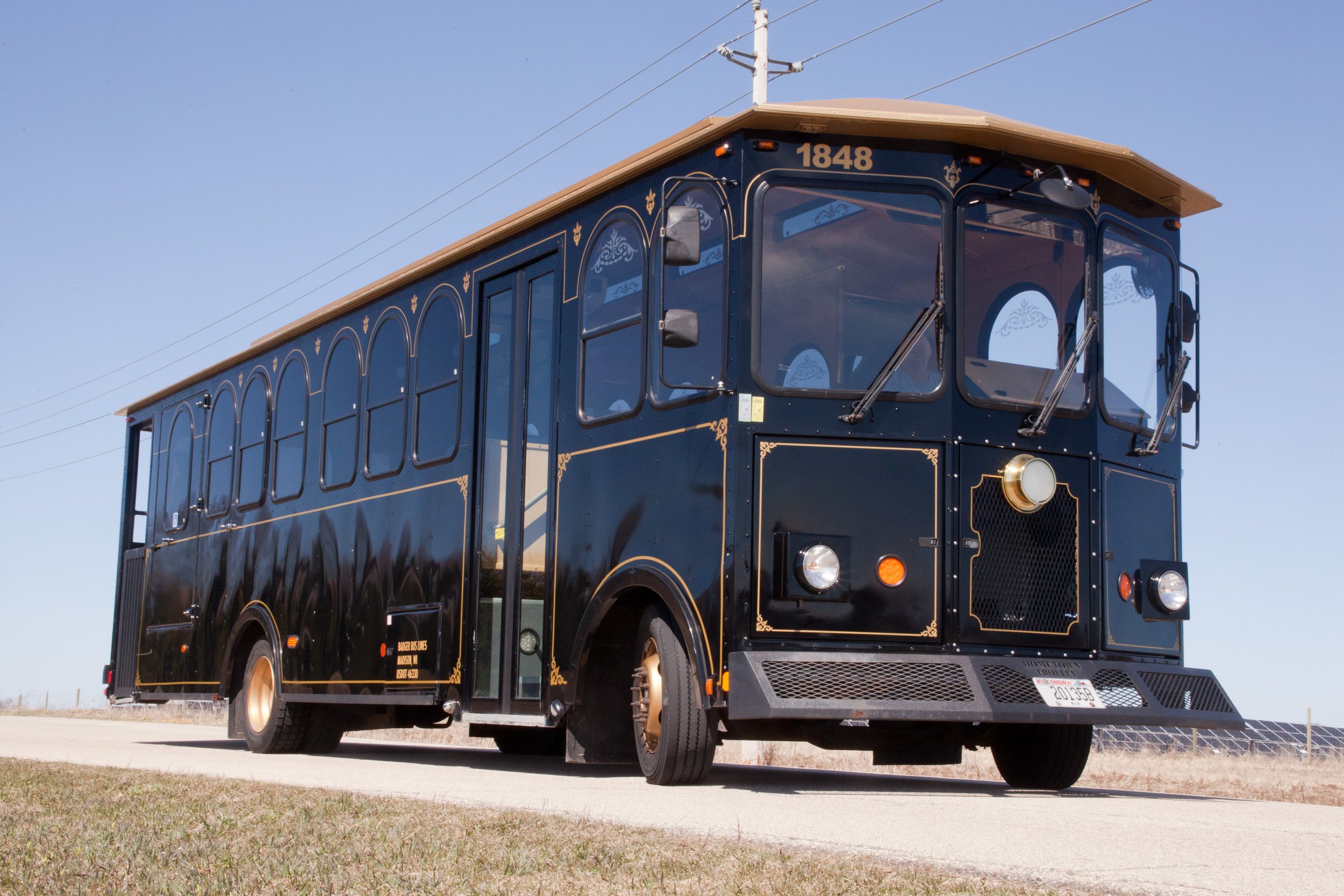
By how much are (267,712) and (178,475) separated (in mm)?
3404

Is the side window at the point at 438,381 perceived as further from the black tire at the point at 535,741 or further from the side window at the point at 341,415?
the black tire at the point at 535,741

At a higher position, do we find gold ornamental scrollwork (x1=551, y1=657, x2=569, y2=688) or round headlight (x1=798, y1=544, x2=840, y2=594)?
round headlight (x1=798, y1=544, x2=840, y2=594)

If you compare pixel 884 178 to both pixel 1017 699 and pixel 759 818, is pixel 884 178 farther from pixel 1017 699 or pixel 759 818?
pixel 759 818

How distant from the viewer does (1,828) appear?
18.4ft

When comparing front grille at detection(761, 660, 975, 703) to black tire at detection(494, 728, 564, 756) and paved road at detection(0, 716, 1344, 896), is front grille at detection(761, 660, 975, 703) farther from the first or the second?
black tire at detection(494, 728, 564, 756)

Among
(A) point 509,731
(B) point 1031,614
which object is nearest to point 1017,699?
(B) point 1031,614

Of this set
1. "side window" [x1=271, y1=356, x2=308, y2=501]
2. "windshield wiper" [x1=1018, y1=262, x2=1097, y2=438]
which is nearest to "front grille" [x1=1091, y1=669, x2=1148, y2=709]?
"windshield wiper" [x1=1018, y1=262, x2=1097, y2=438]

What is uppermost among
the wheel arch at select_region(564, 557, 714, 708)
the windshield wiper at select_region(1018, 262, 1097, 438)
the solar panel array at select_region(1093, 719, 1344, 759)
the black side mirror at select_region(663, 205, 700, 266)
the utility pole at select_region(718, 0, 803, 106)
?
the utility pole at select_region(718, 0, 803, 106)

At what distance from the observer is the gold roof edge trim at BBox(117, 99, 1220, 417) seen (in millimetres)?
7777

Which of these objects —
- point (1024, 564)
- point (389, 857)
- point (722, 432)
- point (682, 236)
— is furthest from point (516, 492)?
point (389, 857)

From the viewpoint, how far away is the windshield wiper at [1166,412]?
27.5 feet

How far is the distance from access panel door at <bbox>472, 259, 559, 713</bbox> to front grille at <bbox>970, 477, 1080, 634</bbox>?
2.60 m

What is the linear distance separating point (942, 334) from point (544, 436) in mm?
2604

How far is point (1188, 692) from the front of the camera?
7.86 m
